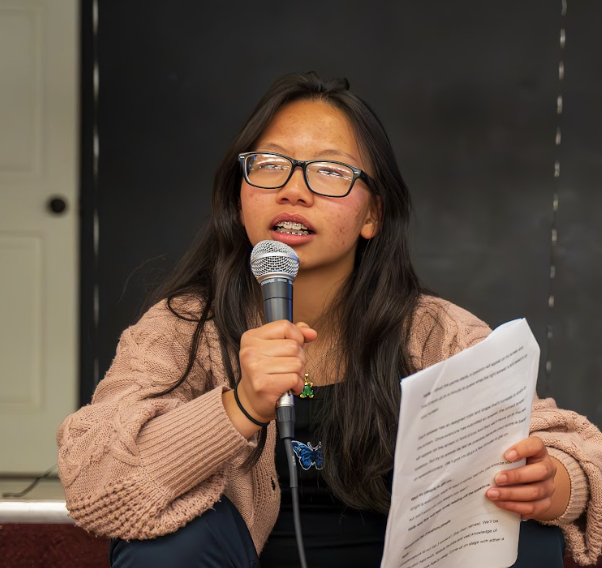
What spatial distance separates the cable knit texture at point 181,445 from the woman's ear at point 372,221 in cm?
17

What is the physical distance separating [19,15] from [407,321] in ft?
7.40

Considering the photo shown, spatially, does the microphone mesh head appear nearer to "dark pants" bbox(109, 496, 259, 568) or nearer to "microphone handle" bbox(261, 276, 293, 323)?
"microphone handle" bbox(261, 276, 293, 323)

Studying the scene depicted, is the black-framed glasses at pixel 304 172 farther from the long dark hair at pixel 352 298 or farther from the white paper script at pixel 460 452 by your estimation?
the white paper script at pixel 460 452

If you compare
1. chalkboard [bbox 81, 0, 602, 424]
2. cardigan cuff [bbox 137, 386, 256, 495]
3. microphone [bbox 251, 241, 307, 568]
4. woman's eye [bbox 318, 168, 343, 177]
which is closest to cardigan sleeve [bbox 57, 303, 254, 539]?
cardigan cuff [bbox 137, 386, 256, 495]

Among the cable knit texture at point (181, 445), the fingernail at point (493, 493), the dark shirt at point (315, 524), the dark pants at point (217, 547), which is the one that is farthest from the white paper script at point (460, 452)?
the dark shirt at point (315, 524)

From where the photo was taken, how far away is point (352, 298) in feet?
5.28

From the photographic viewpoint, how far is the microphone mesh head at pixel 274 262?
114 cm

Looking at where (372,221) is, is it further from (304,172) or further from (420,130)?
(420,130)

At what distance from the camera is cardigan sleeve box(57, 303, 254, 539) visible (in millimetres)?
1189

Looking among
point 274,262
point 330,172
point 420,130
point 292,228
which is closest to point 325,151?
point 330,172

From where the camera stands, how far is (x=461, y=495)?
1.12 meters

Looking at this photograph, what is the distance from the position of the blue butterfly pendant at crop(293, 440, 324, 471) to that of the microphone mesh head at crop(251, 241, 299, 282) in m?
0.46

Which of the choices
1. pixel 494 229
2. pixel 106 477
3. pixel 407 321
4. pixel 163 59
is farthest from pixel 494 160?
pixel 106 477

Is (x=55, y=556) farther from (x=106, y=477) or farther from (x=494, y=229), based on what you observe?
(x=494, y=229)
